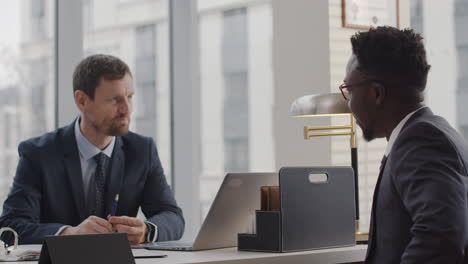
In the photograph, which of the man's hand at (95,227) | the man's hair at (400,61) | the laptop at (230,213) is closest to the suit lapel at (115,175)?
the man's hand at (95,227)

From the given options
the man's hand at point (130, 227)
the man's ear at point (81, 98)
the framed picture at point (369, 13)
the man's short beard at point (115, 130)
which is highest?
the framed picture at point (369, 13)

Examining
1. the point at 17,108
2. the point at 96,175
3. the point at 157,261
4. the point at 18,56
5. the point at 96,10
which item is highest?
the point at 96,10

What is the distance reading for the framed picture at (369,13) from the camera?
179 inches

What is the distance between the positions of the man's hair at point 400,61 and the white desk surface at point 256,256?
1.95 feet

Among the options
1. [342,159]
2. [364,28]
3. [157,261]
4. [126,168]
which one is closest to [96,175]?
[126,168]

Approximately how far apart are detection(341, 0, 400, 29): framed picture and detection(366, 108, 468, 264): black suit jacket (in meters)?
2.37

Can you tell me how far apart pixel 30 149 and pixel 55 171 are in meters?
0.15

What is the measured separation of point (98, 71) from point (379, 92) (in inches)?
60.6

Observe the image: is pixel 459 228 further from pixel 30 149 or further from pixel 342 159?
pixel 342 159

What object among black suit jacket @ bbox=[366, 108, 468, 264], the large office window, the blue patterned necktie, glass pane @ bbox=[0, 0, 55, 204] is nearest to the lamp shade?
the blue patterned necktie

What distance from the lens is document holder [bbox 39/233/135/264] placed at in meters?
2.00

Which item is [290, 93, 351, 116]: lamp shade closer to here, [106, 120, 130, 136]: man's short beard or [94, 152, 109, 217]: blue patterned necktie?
[106, 120, 130, 136]: man's short beard

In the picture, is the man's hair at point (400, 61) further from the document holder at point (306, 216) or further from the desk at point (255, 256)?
the desk at point (255, 256)

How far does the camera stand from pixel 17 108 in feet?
14.6
